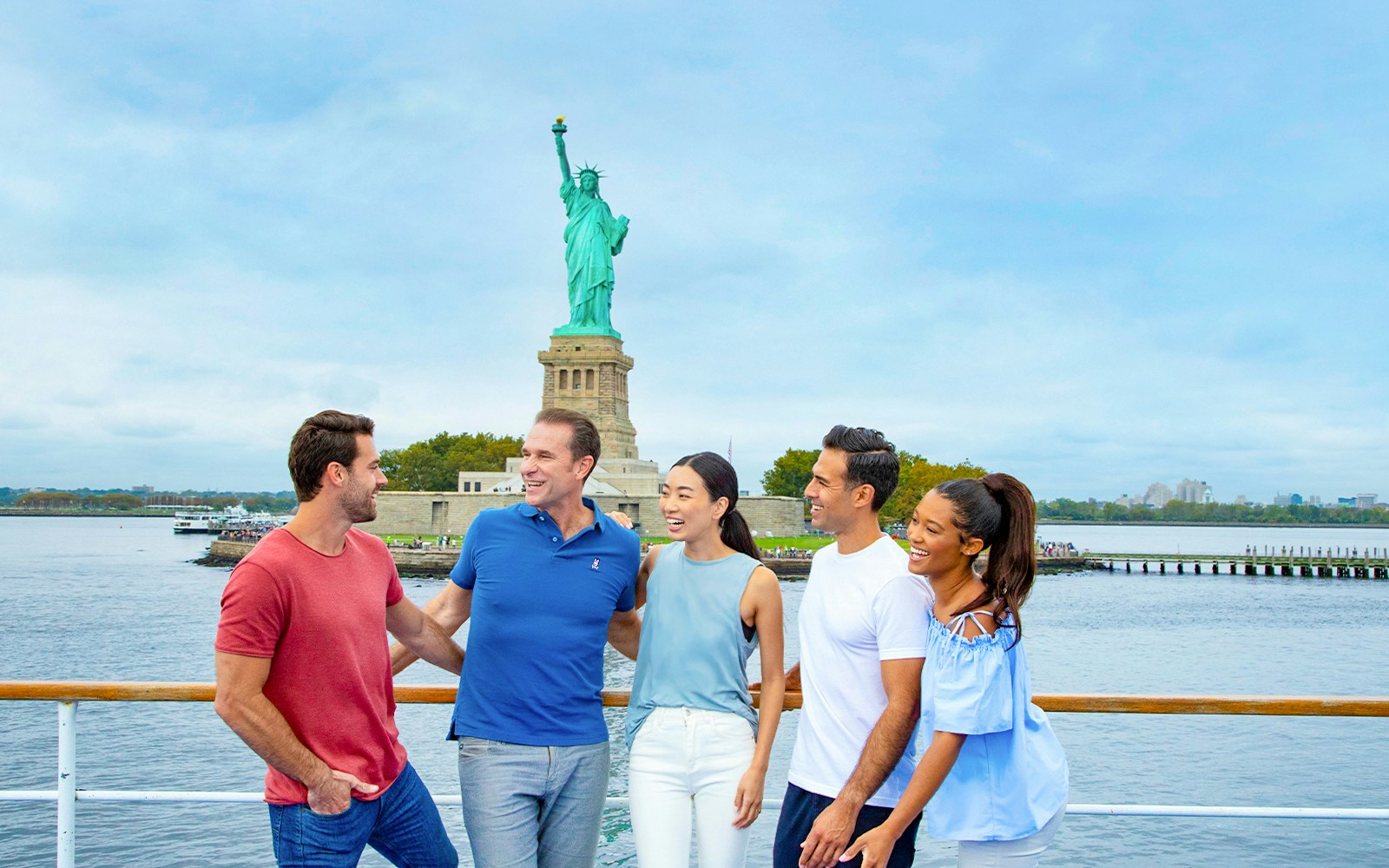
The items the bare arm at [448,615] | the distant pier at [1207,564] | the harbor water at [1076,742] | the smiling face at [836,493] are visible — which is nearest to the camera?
the smiling face at [836,493]

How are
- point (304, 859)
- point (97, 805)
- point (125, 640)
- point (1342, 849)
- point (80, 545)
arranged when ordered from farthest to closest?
point (80, 545), point (125, 640), point (97, 805), point (1342, 849), point (304, 859)

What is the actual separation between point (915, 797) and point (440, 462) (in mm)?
83587

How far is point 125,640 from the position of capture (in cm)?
3183

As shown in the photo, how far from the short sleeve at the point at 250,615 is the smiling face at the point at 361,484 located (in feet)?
1.20

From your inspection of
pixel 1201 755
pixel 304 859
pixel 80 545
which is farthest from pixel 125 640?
pixel 80 545

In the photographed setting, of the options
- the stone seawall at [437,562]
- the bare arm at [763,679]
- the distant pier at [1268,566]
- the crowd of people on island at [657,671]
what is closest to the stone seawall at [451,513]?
the stone seawall at [437,562]

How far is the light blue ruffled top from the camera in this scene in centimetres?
308

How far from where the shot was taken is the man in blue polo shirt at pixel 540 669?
145 inches

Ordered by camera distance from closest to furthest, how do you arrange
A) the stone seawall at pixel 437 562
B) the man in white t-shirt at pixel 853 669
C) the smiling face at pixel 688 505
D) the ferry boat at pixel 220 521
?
the man in white t-shirt at pixel 853 669 → the smiling face at pixel 688 505 → the stone seawall at pixel 437 562 → the ferry boat at pixel 220 521

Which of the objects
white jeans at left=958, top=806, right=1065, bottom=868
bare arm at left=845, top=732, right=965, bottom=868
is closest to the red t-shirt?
bare arm at left=845, top=732, right=965, bottom=868

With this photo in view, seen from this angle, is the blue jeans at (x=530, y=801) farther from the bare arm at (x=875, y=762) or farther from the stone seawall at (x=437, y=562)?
the stone seawall at (x=437, y=562)

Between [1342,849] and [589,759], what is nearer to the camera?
[589,759]

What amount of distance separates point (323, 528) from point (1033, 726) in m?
2.28

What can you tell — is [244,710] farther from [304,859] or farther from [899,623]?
[899,623]
